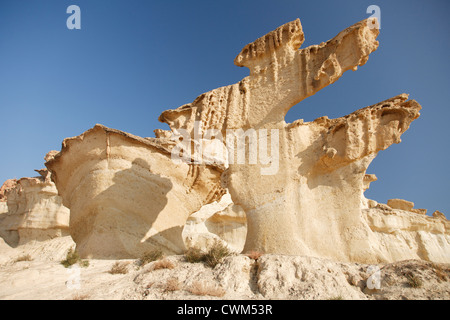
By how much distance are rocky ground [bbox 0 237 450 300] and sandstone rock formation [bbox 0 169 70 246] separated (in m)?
12.7

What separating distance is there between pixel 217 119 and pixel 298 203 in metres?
3.04

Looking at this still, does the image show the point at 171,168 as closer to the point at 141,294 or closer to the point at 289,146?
the point at 289,146

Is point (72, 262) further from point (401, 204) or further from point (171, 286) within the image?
point (401, 204)

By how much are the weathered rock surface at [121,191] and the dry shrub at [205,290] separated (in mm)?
Result: 3768

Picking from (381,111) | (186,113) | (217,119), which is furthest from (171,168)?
(381,111)

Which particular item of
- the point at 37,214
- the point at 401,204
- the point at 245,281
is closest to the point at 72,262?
the point at 245,281

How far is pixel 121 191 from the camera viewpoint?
791cm

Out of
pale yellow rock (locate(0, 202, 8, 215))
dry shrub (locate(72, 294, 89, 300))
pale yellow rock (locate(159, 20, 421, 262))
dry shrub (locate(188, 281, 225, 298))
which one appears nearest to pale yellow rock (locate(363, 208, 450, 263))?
pale yellow rock (locate(159, 20, 421, 262))

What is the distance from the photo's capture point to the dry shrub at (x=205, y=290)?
381cm

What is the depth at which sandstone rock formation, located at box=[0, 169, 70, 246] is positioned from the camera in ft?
53.2
